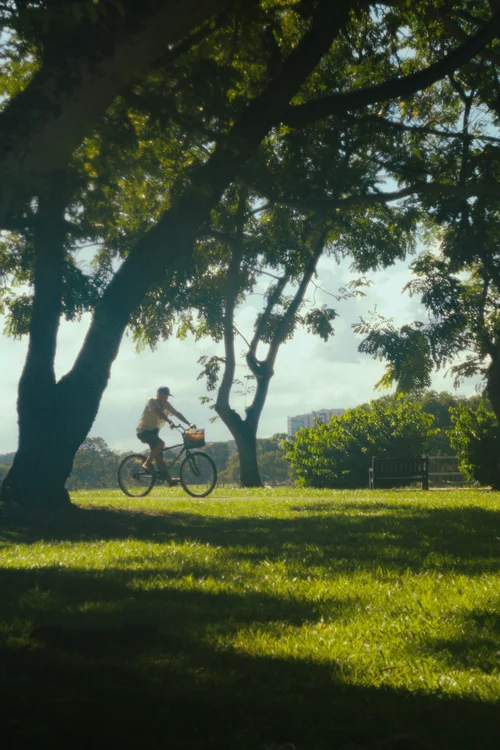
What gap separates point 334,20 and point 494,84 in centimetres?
1075

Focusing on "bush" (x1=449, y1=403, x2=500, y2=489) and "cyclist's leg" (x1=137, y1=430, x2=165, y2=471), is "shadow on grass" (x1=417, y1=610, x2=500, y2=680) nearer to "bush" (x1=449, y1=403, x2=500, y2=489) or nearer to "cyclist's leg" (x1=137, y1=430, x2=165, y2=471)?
"cyclist's leg" (x1=137, y1=430, x2=165, y2=471)

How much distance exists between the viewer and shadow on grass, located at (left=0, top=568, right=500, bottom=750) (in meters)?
2.96

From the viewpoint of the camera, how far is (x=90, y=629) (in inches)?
177

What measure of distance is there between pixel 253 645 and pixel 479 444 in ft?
74.4

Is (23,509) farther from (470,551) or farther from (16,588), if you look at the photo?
(470,551)

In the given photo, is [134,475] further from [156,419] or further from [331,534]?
[331,534]

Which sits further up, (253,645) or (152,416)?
(152,416)

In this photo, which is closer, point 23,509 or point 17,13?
point 17,13

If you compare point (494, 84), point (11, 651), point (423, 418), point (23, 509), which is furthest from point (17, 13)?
point (423, 418)

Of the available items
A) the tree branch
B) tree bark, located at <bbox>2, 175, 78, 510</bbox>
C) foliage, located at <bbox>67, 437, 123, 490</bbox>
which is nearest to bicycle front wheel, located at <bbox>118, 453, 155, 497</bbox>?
tree bark, located at <bbox>2, 175, 78, 510</bbox>

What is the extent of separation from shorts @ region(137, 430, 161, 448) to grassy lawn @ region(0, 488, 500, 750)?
8.59 m

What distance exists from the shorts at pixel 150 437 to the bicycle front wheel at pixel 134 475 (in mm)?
778

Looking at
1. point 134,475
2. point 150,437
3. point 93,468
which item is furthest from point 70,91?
point 93,468

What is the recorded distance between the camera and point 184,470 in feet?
58.5
